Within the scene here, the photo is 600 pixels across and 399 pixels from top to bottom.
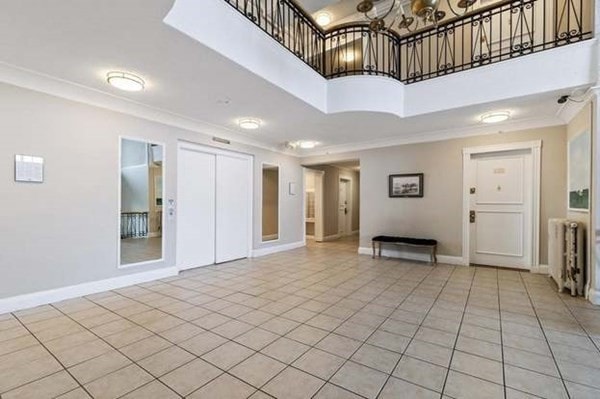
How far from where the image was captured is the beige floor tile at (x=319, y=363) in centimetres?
200

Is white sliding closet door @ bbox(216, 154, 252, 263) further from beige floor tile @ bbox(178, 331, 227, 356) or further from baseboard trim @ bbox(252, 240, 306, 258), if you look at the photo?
beige floor tile @ bbox(178, 331, 227, 356)

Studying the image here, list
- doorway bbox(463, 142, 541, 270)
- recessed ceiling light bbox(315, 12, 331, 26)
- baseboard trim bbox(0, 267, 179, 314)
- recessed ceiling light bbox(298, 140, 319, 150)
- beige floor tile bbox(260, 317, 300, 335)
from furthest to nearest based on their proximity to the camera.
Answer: recessed ceiling light bbox(315, 12, 331, 26), recessed ceiling light bbox(298, 140, 319, 150), doorway bbox(463, 142, 541, 270), baseboard trim bbox(0, 267, 179, 314), beige floor tile bbox(260, 317, 300, 335)

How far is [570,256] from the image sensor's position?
3.61 m

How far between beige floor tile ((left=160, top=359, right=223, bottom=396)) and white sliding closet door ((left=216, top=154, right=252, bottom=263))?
3619mm

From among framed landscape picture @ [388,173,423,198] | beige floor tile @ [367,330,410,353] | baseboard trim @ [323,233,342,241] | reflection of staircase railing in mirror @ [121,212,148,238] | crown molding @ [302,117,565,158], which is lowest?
baseboard trim @ [323,233,342,241]

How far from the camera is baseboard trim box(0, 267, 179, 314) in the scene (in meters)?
3.09

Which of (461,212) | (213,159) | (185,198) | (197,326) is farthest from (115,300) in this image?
(461,212)

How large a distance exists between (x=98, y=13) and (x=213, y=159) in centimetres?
346

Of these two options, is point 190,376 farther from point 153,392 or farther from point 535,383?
point 535,383

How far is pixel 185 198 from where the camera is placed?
16.4 feet

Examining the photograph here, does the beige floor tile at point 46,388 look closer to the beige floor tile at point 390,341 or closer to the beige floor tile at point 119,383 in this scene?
the beige floor tile at point 119,383

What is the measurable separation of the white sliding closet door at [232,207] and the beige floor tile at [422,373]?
427 centimetres

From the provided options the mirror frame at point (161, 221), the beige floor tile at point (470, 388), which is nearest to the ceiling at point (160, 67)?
the mirror frame at point (161, 221)

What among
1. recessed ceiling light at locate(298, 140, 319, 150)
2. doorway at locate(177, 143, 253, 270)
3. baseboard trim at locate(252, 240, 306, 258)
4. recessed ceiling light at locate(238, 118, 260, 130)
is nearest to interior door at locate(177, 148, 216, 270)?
doorway at locate(177, 143, 253, 270)
